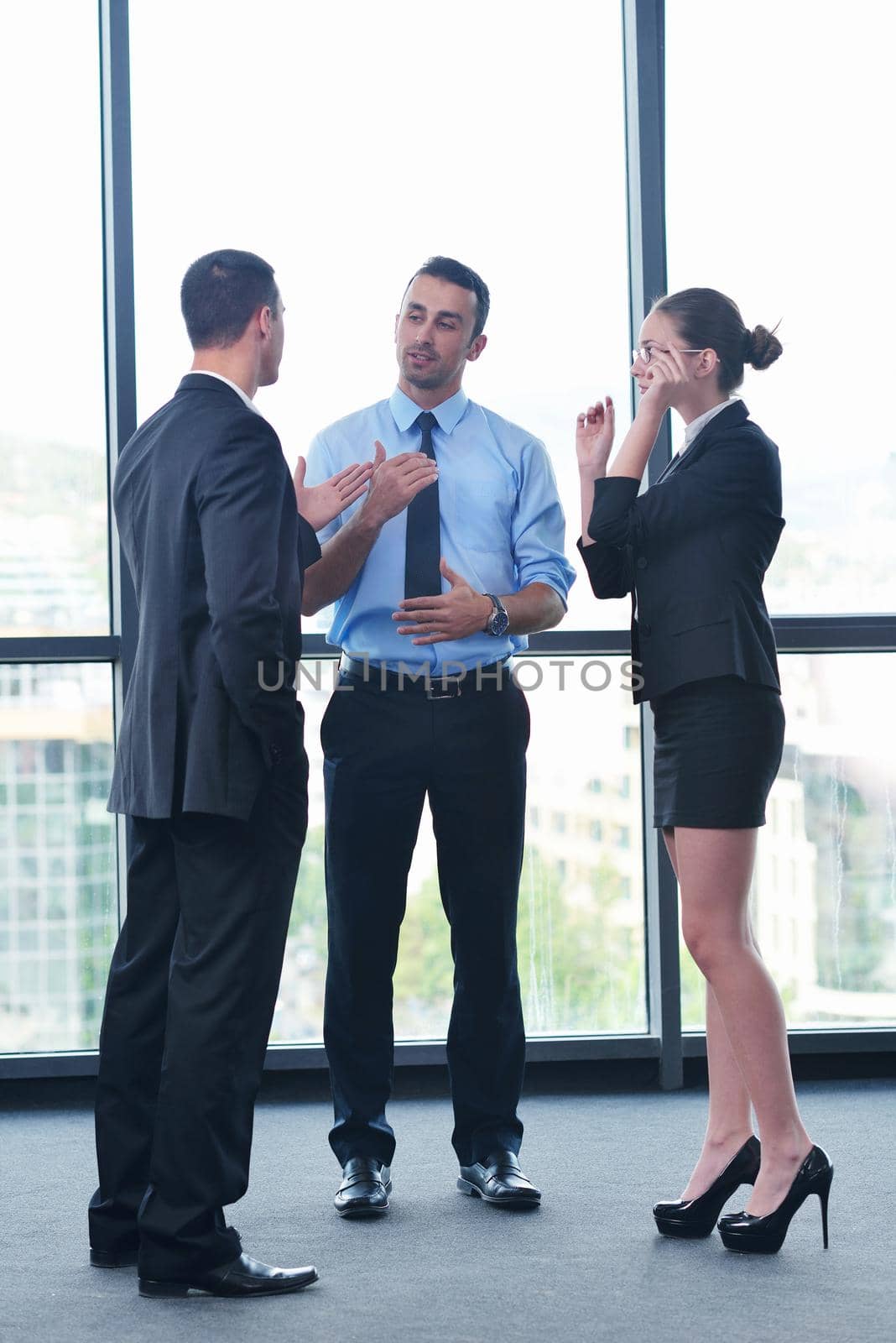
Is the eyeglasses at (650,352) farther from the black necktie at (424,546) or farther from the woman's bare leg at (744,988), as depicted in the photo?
the woman's bare leg at (744,988)

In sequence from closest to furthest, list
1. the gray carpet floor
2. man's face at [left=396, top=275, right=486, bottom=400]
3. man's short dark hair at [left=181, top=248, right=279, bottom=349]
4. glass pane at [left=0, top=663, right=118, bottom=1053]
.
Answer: the gray carpet floor
man's short dark hair at [left=181, top=248, right=279, bottom=349]
man's face at [left=396, top=275, right=486, bottom=400]
glass pane at [left=0, top=663, right=118, bottom=1053]

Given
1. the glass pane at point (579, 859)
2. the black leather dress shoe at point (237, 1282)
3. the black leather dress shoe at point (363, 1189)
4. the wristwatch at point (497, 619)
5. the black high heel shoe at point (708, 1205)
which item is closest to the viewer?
the black leather dress shoe at point (237, 1282)

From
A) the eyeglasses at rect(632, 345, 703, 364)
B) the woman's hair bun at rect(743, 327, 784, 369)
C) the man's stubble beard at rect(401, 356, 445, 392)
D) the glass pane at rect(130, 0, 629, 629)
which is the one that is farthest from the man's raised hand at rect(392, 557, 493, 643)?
the glass pane at rect(130, 0, 629, 629)

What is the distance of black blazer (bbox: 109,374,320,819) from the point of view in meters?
1.94

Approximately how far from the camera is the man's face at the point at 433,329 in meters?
2.58

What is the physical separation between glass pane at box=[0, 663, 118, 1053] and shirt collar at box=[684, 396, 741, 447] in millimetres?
1772

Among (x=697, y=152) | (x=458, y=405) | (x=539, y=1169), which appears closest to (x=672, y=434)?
(x=697, y=152)

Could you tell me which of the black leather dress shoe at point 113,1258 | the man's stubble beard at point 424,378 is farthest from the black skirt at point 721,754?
the black leather dress shoe at point 113,1258

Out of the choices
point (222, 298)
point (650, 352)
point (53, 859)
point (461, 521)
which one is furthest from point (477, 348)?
point (53, 859)

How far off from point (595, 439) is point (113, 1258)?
1674 millimetres

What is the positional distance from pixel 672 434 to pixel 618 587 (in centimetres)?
128

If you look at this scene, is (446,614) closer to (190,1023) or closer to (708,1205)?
(190,1023)

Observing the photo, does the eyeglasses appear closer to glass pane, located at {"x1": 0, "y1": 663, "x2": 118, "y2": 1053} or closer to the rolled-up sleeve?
the rolled-up sleeve

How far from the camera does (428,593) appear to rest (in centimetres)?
257
